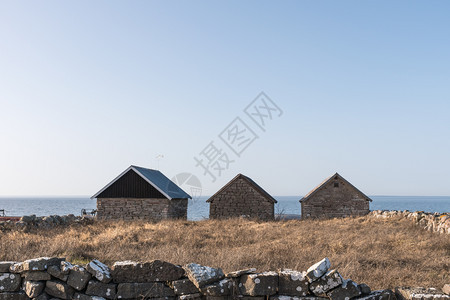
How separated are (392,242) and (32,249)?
46.1ft

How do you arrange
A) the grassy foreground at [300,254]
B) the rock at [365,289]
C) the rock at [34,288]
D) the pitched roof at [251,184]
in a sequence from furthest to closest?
1. the pitched roof at [251,184]
2. the grassy foreground at [300,254]
3. the rock at [34,288]
4. the rock at [365,289]

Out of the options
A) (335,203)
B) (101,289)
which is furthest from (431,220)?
(101,289)

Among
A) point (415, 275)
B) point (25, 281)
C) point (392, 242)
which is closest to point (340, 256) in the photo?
point (415, 275)

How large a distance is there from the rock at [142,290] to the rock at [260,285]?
1.37 meters

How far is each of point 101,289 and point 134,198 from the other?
28.5 metres

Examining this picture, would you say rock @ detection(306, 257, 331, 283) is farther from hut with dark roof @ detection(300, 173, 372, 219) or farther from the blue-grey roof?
hut with dark roof @ detection(300, 173, 372, 219)

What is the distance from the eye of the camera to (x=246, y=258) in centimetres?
1150

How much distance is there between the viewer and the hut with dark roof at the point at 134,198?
113ft

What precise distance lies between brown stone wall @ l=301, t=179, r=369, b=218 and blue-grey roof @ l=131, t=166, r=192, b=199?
479 inches

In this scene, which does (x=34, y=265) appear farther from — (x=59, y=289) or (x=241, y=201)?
(x=241, y=201)

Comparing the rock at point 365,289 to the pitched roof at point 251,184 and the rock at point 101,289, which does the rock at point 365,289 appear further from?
the pitched roof at point 251,184

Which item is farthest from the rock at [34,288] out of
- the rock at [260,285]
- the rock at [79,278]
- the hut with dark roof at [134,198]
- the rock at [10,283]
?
the hut with dark roof at [134,198]

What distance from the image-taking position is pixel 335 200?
1492 inches

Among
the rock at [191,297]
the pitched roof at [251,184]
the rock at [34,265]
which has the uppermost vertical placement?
the pitched roof at [251,184]
